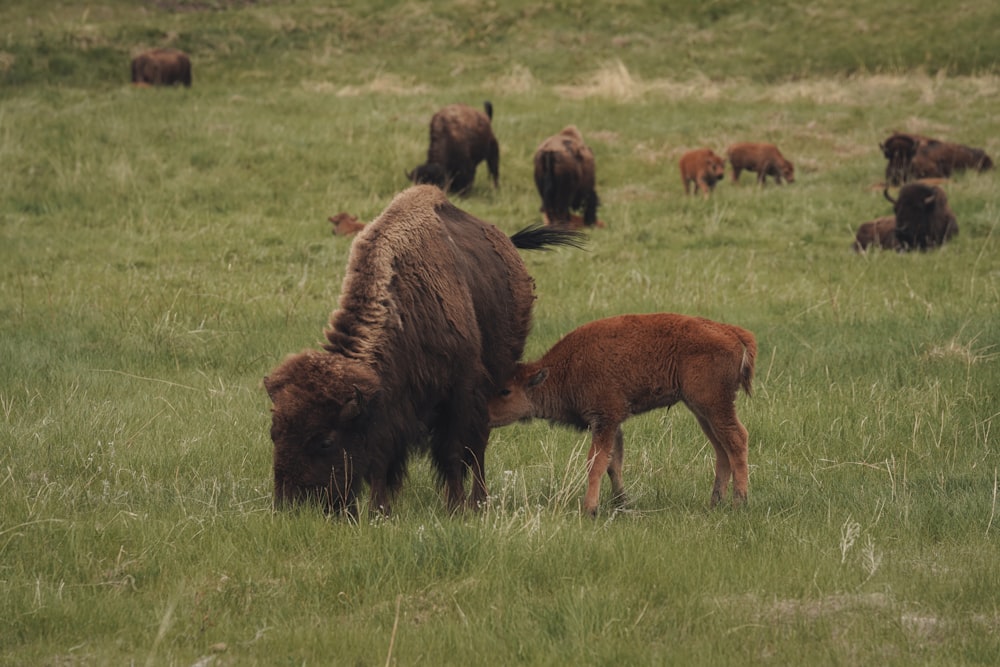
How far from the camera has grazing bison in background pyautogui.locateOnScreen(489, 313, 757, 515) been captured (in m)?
6.63

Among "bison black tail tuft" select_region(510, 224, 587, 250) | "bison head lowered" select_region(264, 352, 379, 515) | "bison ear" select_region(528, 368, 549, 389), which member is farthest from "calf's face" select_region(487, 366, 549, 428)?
"bison black tail tuft" select_region(510, 224, 587, 250)

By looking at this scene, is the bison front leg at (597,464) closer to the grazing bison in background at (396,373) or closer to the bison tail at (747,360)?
the grazing bison in background at (396,373)

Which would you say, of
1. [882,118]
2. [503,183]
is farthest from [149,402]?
[882,118]

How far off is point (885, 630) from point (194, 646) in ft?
Answer: 8.66

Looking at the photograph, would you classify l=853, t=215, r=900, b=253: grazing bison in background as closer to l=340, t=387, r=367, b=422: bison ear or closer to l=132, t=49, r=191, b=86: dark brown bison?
l=340, t=387, r=367, b=422: bison ear

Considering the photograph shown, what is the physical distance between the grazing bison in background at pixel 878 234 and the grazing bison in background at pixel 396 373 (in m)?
9.72

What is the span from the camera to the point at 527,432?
8523 mm

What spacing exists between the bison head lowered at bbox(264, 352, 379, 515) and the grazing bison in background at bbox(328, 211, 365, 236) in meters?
9.83

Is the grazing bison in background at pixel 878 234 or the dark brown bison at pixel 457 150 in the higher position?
the dark brown bison at pixel 457 150

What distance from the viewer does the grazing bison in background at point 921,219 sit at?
611 inches

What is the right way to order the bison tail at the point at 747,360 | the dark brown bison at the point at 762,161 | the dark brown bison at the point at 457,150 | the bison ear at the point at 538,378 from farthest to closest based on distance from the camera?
the dark brown bison at the point at 762,161, the dark brown bison at the point at 457,150, the bison ear at the point at 538,378, the bison tail at the point at 747,360

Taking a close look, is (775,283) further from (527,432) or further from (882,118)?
(882,118)

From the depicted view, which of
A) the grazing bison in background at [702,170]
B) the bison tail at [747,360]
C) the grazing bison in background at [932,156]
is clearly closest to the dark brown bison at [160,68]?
the grazing bison in background at [702,170]

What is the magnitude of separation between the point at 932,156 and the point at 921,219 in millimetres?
4799
